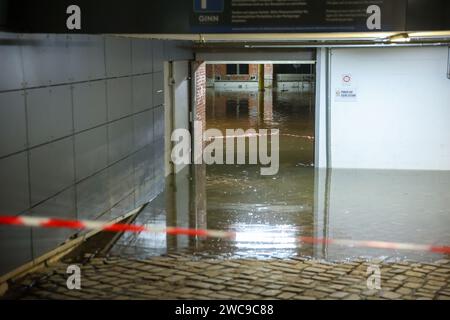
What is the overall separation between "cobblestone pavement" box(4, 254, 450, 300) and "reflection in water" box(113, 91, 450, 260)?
0.53m

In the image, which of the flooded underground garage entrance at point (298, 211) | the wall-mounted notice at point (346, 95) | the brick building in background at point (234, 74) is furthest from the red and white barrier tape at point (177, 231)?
the brick building in background at point (234, 74)

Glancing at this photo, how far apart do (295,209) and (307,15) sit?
191 inches

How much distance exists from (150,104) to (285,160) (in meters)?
5.62

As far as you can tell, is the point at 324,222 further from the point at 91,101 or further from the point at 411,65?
the point at 411,65

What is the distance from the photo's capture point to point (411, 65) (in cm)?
1476

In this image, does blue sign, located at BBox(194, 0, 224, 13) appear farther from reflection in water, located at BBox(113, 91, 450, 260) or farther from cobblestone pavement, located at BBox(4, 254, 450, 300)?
reflection in water, located at BBox(113, 91, 450, 260)

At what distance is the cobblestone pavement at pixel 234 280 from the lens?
6.39 meters

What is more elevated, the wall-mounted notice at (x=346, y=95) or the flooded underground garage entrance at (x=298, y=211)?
the wall-mounted notice at (x=346, y=95)

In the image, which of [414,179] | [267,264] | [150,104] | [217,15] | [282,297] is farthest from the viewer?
[414,179]

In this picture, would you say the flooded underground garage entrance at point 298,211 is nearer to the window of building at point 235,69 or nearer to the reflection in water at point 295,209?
the reflection in water at point 295,209

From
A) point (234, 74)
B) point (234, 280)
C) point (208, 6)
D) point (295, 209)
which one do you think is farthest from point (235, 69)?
point (234, 280)

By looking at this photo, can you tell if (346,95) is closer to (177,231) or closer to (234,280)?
(177,231)

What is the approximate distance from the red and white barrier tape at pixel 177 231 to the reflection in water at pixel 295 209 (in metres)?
0.22

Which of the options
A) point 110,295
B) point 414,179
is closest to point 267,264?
point 110,295
